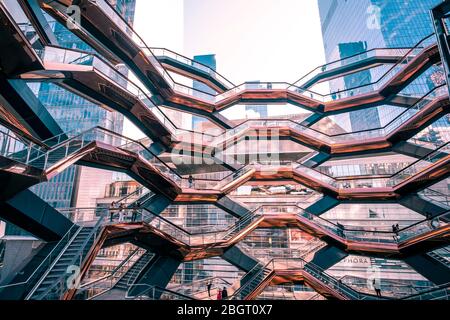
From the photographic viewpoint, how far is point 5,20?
7.64 meters

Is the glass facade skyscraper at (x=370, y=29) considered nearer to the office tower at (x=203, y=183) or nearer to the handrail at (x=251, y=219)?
the office tower at (x=203, y=183)

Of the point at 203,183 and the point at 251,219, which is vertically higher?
the point at 203,183

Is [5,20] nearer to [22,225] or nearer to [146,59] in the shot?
[22,225]

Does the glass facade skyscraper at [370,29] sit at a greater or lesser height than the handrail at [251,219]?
greater

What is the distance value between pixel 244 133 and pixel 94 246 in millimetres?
13539

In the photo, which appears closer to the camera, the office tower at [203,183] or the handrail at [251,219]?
the office tower at [203,183]

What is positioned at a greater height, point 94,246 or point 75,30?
point 75,30

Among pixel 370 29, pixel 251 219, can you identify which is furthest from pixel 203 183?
pixel 370 29

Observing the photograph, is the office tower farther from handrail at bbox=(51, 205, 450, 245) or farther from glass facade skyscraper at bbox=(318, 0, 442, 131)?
glass facade skyscraper at bbox=(318, 0, 442, 131)

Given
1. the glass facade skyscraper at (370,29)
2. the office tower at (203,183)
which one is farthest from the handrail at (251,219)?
the glass facade skyscraper at (370,29)

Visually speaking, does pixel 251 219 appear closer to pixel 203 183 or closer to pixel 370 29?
pixel 203 183
